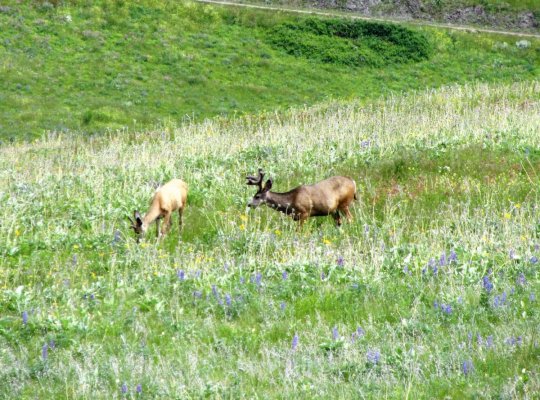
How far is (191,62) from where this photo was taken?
4356 cm

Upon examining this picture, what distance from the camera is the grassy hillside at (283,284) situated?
21.0 ft

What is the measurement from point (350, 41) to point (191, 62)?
11058 millimetres

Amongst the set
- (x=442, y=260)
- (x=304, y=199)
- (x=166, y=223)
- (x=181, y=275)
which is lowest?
(x=166, y=223)

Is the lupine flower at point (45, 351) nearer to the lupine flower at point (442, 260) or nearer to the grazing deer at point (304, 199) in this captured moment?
the lupine flower at point (442, 260)

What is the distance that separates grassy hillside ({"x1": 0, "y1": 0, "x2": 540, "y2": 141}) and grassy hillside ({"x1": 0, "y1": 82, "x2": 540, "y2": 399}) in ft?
61.9

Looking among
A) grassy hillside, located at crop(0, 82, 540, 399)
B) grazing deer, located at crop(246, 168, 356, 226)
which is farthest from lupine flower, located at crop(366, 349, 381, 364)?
grazing deer, located at crop(246, 168, 356, 226)

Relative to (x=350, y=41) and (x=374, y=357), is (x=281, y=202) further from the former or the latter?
(x=350, y=41)

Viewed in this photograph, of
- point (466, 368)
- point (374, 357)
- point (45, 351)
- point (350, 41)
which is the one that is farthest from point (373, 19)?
point (466, 368)

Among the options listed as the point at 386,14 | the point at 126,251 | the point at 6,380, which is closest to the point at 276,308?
the point at 6,380

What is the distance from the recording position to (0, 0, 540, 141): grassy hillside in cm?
3666

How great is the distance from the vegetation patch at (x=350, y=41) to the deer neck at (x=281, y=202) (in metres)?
34.9

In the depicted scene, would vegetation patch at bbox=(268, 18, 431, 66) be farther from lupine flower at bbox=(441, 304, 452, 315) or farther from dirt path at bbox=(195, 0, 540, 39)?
lupine flower at bbox=(441, 304, 452, 315)

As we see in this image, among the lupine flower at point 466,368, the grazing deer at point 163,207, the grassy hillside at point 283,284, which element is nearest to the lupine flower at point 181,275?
the grassy hillside at point 283,284

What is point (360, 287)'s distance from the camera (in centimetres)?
876
